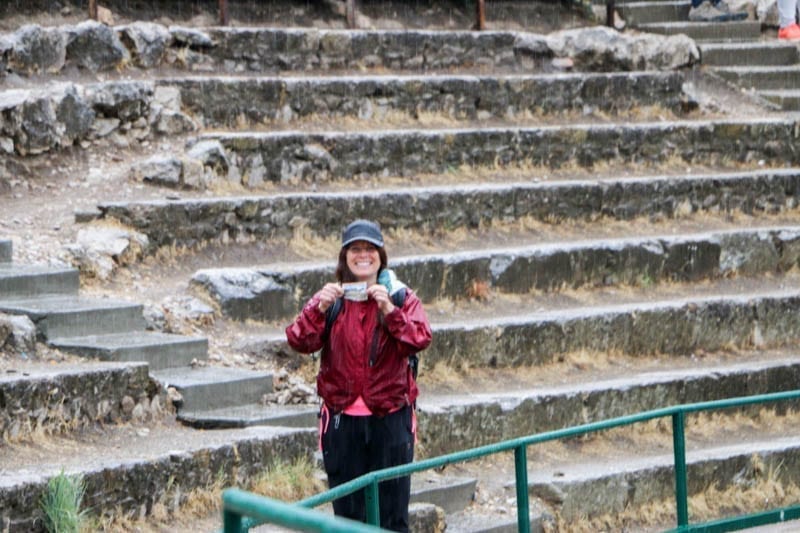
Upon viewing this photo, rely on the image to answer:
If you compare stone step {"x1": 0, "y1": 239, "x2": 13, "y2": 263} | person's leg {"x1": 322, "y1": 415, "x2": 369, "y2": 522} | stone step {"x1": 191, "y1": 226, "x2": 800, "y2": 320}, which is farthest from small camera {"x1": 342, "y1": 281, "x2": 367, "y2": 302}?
stone step {"x1": 0, "y1": 239, "x2": 13, "y2": 263}

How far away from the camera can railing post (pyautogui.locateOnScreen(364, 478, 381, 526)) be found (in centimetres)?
563

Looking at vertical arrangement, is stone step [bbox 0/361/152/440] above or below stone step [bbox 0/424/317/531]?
above

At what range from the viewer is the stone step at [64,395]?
24.1 ft

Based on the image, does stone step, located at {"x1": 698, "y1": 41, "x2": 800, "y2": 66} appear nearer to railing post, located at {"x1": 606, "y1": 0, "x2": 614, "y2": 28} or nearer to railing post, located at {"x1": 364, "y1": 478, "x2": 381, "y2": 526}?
railing post, located at {"x1": 606, "y1": 0, "x2": 614, "y2": 28}

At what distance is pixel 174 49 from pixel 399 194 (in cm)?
301

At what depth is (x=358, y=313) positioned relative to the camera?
262 inches

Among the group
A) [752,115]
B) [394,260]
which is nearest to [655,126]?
[752,115]

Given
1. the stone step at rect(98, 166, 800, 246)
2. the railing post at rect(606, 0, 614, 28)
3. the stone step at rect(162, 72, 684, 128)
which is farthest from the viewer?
the railing post at rect(606, 0, 614, 28)

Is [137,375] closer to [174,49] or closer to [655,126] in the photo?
[174,49]

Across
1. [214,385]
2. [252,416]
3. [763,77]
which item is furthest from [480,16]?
[252,416]

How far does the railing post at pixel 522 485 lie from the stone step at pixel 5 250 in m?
4.42

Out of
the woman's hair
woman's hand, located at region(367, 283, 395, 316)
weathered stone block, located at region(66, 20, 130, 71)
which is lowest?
woman's hand, located at region(367, 283, 395, 316)

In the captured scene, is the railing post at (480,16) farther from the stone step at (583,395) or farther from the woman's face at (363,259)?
the woman's face at (363,259)

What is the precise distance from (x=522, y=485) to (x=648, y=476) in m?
2.77
